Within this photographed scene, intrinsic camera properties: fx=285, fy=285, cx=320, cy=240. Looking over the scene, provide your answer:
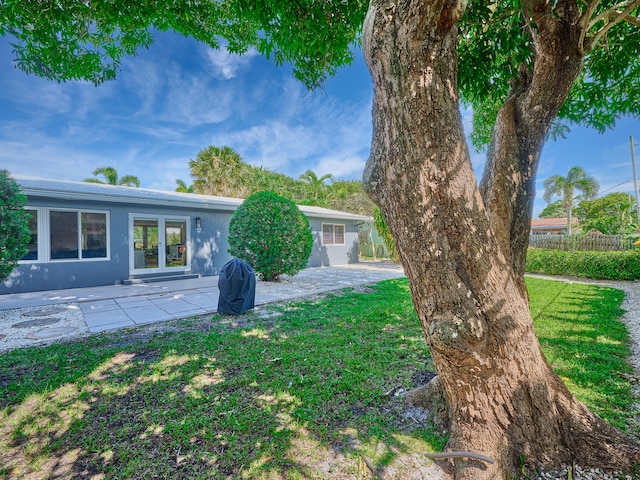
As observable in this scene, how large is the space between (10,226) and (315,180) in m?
18.0

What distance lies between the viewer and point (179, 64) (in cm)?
1112

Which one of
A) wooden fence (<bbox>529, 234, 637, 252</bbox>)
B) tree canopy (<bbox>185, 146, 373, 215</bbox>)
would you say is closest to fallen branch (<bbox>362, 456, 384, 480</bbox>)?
wooden fence (<bbox>529, 234, 637, 252</bbox>)

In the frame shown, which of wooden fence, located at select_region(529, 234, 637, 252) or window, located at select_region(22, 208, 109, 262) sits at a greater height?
window, located at select_region(22, 208, 109, 262)

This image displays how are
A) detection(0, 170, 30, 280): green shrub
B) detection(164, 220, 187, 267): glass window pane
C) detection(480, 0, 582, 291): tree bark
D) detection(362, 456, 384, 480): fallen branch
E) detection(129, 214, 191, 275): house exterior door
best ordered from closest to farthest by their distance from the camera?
1. detection(362, 456, 384, 480): fallen branch
2. detection(480, 0, 582, 291): tree bark
3. detection(0, 170, 30, 280): green shrub
4. detection(129, 214, 191, 275): house exterior door
5. detection(164, 220, 187, 267): glass window pane

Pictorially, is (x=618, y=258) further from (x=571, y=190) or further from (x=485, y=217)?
(x=571, y=190)

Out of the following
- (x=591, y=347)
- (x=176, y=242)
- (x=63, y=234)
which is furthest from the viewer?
(x=176, y=242)

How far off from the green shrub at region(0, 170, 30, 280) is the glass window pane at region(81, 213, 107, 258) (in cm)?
296

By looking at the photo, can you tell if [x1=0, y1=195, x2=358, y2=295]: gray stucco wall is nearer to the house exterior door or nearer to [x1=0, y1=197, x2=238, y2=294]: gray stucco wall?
[x1=0, y1=197, x2=238, y2=294]: gray stucco wall

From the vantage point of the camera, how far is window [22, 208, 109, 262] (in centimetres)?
771

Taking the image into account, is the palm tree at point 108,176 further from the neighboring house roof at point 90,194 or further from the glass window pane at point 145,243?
the glass window pane at point 145,243

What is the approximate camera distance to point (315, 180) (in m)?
21.9

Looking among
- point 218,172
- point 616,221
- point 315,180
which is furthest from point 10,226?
point 616,221

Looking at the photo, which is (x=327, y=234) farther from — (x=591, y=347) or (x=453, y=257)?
(x=453, y=257)

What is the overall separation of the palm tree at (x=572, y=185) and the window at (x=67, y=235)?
30694 millimetres
